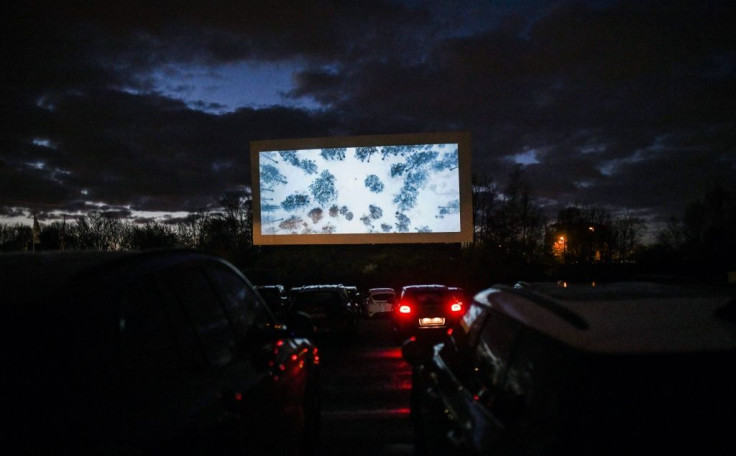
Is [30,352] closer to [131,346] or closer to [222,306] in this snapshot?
[131,346]

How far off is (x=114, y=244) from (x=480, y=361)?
62.8 meters

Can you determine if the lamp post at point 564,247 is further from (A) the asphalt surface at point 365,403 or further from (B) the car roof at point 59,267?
(B) the car roof at point 59,267

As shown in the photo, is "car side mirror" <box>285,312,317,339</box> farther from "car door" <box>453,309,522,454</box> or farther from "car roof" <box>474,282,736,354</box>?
"car roof" <box>474,282,736,354</box>

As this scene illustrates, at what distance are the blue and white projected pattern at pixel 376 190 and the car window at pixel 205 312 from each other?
3083cm

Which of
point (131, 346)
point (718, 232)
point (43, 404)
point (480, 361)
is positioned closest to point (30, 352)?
point (43, 404)

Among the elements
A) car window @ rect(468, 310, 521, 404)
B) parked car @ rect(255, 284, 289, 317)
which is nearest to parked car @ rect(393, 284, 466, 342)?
parked car @ rect(255, 284, 289, 317)

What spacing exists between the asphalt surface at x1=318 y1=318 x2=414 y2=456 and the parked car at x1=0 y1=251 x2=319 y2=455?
2.68 m

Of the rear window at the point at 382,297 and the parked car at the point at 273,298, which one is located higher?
the parked car at the point at 273,298

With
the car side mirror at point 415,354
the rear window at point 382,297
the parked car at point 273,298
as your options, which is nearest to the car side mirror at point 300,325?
the car side mirror at point 415,354

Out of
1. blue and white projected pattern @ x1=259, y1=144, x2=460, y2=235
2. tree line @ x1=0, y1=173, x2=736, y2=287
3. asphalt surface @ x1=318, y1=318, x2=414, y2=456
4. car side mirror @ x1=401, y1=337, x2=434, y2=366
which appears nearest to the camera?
car side mirror @ x1=401, y1=337, x2=434, y2=366

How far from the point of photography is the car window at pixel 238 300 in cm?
366

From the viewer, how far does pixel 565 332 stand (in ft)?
7.84

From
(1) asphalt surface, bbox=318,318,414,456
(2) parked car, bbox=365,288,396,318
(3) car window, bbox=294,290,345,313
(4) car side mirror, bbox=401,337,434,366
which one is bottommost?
(2) parked car, bbox=365,288,396,318

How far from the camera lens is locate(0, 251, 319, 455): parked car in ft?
6.41
